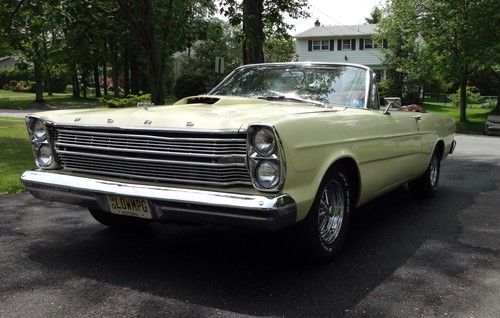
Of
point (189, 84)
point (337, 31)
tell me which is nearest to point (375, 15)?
point (337, 31)

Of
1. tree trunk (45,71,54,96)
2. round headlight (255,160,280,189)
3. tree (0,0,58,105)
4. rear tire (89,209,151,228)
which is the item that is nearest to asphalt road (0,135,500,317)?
rear tire (89,209,151,228)

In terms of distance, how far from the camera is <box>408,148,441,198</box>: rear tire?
6895 millimetres

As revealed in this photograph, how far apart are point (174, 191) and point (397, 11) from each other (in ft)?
85.4

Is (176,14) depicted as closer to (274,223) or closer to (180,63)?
(274,223)

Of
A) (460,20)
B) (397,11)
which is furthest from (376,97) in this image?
(397,11)

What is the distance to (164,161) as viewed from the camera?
3.79 meters

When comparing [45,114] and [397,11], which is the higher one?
[397,11]

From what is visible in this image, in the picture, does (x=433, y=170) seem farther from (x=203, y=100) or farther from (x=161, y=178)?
(x=161, y=178)

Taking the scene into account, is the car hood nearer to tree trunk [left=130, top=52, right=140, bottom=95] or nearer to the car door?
the car door

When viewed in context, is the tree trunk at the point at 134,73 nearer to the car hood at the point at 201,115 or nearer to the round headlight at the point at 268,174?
the car hood at the point at 201,115

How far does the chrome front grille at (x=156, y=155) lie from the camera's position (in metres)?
3.58

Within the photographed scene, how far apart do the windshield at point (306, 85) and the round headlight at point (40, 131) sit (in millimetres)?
1799

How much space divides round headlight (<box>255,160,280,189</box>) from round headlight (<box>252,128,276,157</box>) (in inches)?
2.6

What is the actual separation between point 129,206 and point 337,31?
52.1m
